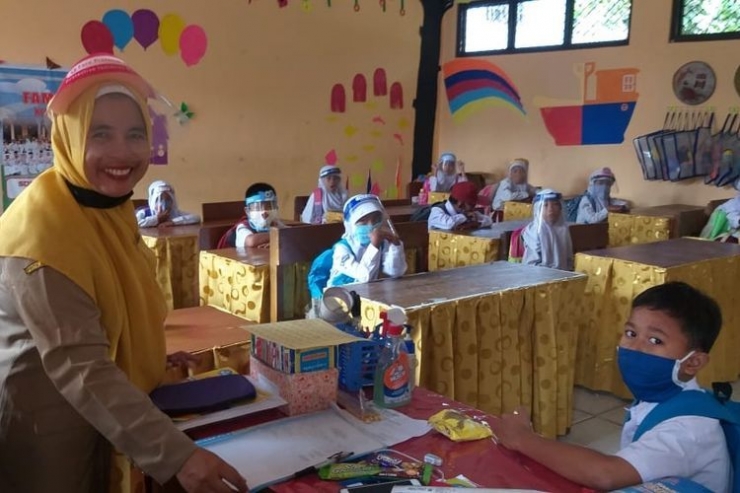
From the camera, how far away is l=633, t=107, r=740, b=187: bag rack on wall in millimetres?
6324

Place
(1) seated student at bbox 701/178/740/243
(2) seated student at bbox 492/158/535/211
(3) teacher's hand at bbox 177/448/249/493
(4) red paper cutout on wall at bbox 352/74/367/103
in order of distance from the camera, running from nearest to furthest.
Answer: (3) teacher's hand at bbox 177/448/249/493 < (1) seated student at bbox 701/178/740/243 < (2) seated student at bbox 492/158/535/211 < (4) red paper cutout on wall at bbox 352/74/367/103

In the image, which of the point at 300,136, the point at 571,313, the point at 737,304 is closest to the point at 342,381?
the point at 571,313

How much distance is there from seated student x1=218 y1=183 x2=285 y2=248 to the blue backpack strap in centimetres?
293

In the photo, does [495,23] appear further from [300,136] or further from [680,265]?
[680,265]

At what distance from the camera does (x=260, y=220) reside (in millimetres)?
4262

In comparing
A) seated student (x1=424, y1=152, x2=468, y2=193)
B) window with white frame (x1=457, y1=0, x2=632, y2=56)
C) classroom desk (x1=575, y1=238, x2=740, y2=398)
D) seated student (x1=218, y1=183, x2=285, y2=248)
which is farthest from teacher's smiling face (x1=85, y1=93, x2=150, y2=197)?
window with white frame (x1=457, y1=0, x2=632, y2=56)

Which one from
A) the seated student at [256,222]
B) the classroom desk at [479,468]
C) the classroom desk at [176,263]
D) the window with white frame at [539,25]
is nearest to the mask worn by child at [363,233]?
the seated student at [256,222]

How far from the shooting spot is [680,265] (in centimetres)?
334

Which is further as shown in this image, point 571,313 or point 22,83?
point 22,83

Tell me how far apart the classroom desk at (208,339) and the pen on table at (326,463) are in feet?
2.29

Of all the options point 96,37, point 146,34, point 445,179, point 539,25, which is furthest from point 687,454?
point 539,25

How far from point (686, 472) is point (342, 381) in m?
0.73

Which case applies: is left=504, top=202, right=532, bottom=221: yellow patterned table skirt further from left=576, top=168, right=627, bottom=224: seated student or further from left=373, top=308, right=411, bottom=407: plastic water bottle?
left=373, top=308, right=411, bottom=407: plastic water bottle

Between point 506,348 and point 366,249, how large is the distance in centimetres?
90
